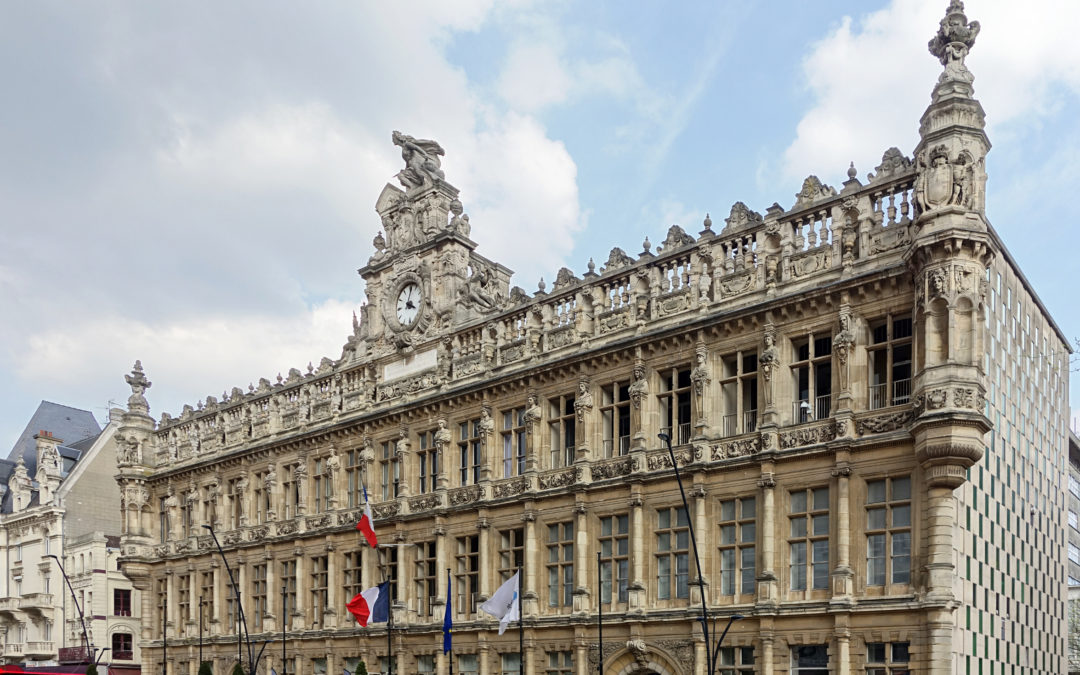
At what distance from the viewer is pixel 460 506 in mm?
39469

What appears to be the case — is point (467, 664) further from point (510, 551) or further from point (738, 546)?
point (738, 546)

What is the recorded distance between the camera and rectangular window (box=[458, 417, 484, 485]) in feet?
131

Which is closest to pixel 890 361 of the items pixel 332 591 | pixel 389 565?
pixel 389 565

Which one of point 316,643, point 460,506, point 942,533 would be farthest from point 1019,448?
point 316,643

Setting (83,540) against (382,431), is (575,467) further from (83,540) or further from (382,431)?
(83,540)

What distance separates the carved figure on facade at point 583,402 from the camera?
3575 centimetres

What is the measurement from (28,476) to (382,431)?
4047cm

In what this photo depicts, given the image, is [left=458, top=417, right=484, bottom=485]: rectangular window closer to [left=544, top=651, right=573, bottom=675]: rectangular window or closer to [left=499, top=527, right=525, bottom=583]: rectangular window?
[left=499, top=527, right=525, bottom=583]: rectangular window

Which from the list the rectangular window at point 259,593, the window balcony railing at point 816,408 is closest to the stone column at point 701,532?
the window balcony railing at point 816,408

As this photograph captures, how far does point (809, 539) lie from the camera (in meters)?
29.5

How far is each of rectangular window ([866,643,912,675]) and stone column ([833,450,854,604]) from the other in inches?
52.7

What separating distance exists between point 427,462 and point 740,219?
1621cm

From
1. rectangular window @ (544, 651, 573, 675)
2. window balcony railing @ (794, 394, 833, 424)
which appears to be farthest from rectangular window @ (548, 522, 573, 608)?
window balcony railing @ (794, 394, 833, 424)

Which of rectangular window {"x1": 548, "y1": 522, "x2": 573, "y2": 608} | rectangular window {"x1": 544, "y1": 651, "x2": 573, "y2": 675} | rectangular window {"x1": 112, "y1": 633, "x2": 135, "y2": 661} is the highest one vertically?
rectangular window {"x1": 548, "y1": 522, "x2": 573, "y2": 608}
